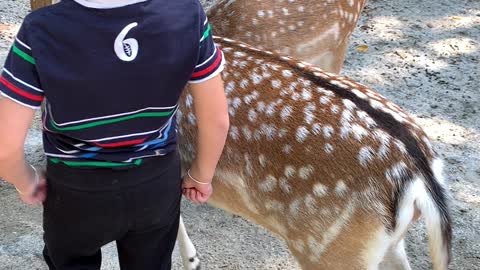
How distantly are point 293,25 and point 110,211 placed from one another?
200cm

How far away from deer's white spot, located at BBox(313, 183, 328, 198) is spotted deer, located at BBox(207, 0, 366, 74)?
1.41 metres

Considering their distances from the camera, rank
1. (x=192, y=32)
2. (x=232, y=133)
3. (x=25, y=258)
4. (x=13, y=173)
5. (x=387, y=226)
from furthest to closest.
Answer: (x=25, y=258) → (x=232, y=133) → (x=387, y=226) → (x=13, y=173) → (x=192, y=32)

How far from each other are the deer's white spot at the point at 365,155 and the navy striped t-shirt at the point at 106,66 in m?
0.66

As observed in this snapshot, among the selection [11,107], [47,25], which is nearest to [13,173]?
[11,107]

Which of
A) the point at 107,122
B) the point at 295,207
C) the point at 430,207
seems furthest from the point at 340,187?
the point at 107,122

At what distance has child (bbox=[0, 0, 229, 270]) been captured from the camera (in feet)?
4.87

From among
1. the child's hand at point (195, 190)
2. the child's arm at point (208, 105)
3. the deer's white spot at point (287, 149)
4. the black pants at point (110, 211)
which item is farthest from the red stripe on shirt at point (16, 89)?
the deer's white spot at point (287, 149)

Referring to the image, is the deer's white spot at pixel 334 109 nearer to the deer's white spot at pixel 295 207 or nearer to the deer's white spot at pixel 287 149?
the deer's white spot at pixel 287 149

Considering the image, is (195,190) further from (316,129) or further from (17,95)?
(17,95)

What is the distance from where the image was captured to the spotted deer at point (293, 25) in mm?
3445

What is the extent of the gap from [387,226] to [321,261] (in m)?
0.27

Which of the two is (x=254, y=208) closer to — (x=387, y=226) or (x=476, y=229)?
(x=387, y=226)

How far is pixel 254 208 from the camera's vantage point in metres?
2.43

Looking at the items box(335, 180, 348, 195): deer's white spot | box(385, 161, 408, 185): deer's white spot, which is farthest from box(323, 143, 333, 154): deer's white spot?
box(385, 161, 408, 185): deer's white spot
